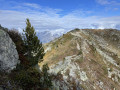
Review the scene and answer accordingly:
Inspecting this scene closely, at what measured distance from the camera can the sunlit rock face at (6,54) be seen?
15.1 metres

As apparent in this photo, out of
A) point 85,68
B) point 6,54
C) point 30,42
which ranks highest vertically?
point 30,42

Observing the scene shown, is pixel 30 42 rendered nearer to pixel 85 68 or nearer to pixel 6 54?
pixel 6 54

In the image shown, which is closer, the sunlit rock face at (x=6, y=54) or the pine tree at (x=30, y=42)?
the sunlit rock face at (x=6, y=54)

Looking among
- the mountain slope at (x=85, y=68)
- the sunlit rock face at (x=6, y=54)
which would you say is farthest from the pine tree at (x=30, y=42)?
the mountain slope at (x=85, y=68)

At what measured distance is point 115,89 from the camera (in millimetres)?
27406

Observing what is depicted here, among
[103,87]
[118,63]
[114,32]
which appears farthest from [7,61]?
[114,32]

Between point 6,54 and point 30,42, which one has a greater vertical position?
point 30,42

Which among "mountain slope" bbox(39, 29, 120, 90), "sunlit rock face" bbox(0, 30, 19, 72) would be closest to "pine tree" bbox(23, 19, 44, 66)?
"sunlit rock face" bbox(0, 30, 19, 72)

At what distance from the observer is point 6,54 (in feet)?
51.5

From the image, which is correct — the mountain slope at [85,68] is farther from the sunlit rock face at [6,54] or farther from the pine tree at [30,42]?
the sunlit rock face at [6,54]

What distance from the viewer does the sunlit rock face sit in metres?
15.1

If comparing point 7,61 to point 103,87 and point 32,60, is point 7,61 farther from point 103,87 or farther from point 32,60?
point 103,87

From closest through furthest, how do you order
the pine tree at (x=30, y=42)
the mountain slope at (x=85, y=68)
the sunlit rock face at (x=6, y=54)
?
1. the sunlit rock face at (x=6, y=54)
2. the pine tree at (x=30, y=42)
3. the mountain slope at (x=85, y=68)

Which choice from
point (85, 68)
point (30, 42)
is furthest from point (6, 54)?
point (85, 68)
